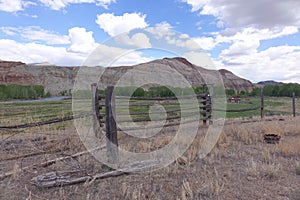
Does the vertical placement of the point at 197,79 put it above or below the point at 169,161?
above

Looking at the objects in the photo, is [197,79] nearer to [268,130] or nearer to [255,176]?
[268,130]

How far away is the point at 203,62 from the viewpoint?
6.70 meters

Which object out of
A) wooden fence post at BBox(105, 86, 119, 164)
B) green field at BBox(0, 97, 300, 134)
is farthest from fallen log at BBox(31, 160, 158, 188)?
green field at BBox(0, 97, 300, 134)

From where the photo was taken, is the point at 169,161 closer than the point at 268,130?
Yes

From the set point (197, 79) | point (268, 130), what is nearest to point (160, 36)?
point (268, 130)

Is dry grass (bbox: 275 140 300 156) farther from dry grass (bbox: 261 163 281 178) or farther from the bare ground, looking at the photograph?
dry grass (bbox: 261 163 281 178)

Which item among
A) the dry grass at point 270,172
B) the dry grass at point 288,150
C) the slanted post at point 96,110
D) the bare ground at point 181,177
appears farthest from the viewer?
the slanted post at point 96,110

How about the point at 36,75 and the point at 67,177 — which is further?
the point at 36,75

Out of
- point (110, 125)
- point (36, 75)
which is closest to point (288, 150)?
point (110, 125)

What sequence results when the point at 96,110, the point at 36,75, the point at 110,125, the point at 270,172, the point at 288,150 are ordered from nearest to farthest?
the point at 270,172
the point at 110,125
the point at 288,150
the point at 96,110
the point at 36,75

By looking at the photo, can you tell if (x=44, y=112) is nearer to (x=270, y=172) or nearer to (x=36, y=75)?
(x=270, y=172)

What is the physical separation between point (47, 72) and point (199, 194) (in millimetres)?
96970

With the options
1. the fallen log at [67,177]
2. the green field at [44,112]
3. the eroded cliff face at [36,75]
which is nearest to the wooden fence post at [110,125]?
the fallen log at [67,177]

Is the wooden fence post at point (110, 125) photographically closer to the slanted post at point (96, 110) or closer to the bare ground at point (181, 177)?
the bare ground at point (181, 177)
